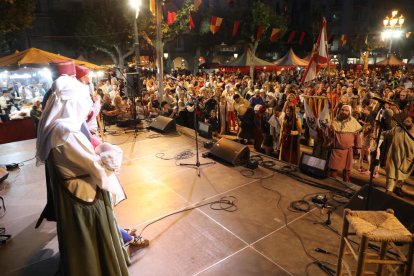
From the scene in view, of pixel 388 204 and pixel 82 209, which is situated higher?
pixel 82 209

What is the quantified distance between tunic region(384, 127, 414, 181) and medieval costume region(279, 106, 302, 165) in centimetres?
192

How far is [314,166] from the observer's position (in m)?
5.96

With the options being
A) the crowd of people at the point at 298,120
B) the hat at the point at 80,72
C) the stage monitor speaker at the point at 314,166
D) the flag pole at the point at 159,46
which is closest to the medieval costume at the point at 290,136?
the crowd of people at the point at 298,120

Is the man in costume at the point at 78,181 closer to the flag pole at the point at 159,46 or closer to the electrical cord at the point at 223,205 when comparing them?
the electrical cord at the point at 223,205

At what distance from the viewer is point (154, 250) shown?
3.90 m

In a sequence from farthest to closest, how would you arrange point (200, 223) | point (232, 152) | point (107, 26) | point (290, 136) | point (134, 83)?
point (107, 26), point (134, 83), point (290, 136), point (232, 152), point (200, 223)

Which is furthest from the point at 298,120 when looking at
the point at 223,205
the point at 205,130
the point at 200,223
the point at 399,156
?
the point at 200,223

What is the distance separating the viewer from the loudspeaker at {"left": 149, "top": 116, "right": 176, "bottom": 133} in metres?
9.66

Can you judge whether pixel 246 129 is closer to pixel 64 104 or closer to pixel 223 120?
pixel 223 120

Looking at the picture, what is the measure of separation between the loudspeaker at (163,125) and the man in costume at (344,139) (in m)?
5.34

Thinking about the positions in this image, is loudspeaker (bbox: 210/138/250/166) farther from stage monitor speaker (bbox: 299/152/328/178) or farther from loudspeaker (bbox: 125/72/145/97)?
loudspeaker (bbox: 125/72/145/97)

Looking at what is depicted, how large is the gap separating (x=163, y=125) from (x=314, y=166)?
5271 mm

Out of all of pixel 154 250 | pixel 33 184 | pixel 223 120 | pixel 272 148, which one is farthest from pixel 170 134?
pixel 154 250

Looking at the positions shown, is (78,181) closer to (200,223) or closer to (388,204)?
(200,223)
